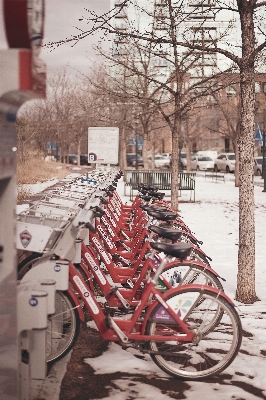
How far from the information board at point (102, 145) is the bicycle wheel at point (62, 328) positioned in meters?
11.8

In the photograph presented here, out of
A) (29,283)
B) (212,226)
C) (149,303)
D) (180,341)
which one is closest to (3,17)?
(29,283)

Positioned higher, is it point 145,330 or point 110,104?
point 110,104

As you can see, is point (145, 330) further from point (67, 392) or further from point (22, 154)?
point (22, 154)

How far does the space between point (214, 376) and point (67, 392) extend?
106 cm

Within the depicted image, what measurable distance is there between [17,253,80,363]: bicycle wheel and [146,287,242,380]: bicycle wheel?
0.56 metres

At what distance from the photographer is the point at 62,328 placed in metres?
4.25

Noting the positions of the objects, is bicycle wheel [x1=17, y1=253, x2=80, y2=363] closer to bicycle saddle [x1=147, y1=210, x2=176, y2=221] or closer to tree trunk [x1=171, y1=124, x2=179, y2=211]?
bicycle saddle [x1=147, y1=210, x2=176, y2=221]

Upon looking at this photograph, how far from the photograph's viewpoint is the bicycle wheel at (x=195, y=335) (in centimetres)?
405

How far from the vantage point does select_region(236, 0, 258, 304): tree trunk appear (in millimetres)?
6043

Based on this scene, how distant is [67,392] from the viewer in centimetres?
391

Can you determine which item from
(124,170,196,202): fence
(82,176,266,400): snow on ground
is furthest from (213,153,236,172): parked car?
(82,176,266,400): snow on ground

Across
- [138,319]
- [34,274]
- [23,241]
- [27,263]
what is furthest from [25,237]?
[138,319]

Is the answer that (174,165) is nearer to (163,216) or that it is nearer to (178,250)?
(163,216)

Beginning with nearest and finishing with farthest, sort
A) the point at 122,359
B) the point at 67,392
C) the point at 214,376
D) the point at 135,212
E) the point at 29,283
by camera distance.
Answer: the point at 29,283 → the point at 67,392 → the point at 214,376 → the point at 122,359 → the point at 135,212
